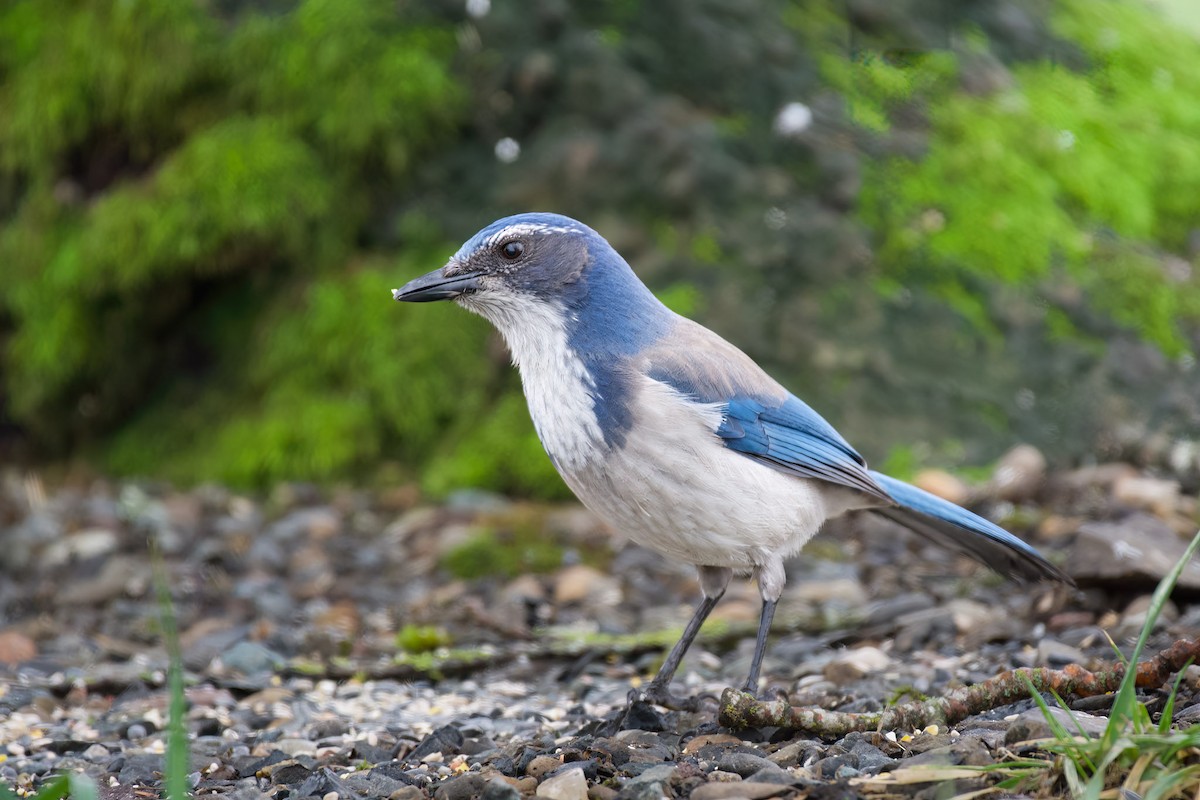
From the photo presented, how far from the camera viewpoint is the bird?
4.07 metres

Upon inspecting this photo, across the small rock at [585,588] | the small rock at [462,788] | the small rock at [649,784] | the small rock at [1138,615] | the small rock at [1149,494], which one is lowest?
the small rock at [585,588]

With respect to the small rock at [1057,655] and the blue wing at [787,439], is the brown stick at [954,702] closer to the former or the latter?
the small rock at [1057,655]

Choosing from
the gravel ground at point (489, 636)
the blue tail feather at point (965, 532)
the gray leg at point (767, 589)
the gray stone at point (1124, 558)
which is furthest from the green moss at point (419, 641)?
the gray stone at point (1124, 558)

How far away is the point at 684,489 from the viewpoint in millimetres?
4047

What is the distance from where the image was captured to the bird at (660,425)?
13.3 ft

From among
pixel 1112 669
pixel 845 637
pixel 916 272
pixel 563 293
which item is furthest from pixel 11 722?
pixel 916 272

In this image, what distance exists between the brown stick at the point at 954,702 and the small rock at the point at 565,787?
0.64 m

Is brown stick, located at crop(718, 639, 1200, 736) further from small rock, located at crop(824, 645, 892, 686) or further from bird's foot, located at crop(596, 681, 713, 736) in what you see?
small rock, located at crop(824, 645, 892, 686)

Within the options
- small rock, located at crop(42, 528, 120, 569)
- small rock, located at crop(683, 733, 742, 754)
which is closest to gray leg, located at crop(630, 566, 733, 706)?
small rock, located at crop(683, 733, 742, 754)

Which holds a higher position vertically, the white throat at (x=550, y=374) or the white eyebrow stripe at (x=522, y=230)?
the white eyebrow stripe at (x=522, y=230)

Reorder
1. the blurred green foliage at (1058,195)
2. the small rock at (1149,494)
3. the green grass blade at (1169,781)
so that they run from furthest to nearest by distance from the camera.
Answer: the blurred green foliage at (1058,195) < the small rock at (1149,494) < the green grass blade at (1169,781)

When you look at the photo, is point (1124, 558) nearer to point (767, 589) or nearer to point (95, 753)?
point (767, 589)

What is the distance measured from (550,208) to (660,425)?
373 cm

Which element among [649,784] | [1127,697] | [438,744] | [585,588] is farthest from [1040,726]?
[585,588]
